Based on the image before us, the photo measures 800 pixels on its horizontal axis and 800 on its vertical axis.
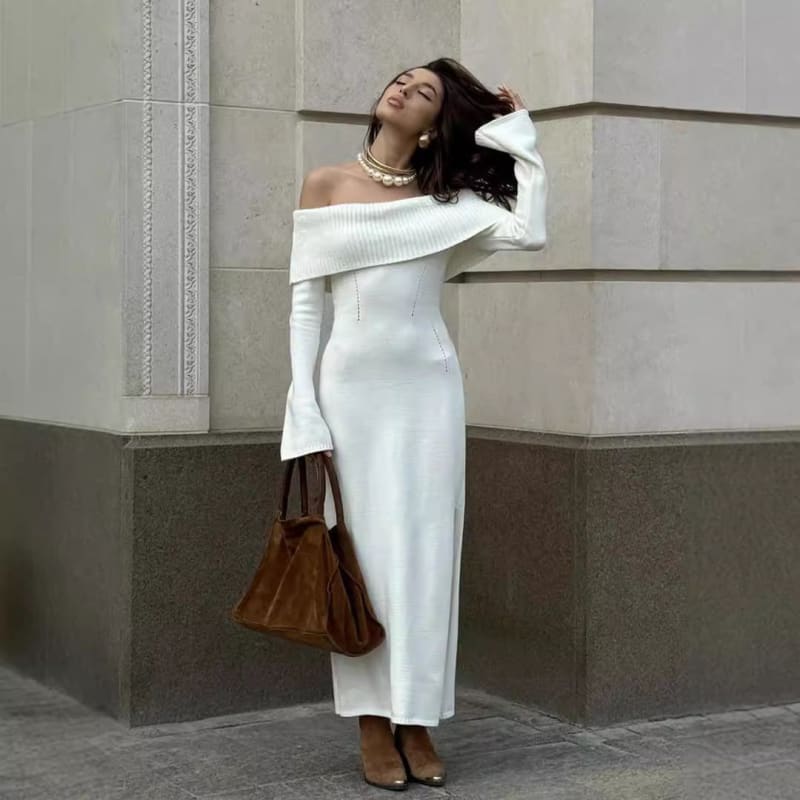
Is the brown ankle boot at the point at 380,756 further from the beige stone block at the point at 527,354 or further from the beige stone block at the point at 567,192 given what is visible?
the beige stone block at the point at 567,192

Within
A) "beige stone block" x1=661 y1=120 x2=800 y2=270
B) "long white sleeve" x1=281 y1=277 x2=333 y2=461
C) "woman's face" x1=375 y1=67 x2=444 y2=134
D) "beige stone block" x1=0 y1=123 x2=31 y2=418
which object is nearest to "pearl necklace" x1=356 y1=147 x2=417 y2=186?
"woman's face" x1=375 y1=67 x2=444 y2=134

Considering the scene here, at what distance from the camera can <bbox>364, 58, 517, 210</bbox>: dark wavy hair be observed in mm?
5883

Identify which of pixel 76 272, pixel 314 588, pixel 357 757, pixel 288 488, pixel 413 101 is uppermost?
pixel 413 101

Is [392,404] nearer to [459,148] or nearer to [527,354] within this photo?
[459,148]

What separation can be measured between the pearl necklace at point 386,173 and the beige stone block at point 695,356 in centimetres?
120

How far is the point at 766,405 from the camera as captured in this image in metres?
7.21

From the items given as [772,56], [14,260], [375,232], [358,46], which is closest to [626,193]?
[772,56]

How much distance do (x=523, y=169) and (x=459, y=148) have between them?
0.79 ft

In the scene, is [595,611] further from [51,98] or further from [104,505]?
[51,98]

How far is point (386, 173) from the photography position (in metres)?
5.91

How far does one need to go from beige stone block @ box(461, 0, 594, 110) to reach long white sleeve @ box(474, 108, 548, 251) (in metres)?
0.97

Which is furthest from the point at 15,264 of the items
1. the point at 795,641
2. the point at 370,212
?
the point at 795,641

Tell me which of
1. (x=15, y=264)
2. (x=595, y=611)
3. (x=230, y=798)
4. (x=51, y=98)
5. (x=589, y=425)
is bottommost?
(x=230, y=798)

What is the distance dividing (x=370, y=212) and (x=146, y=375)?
1.41 m
